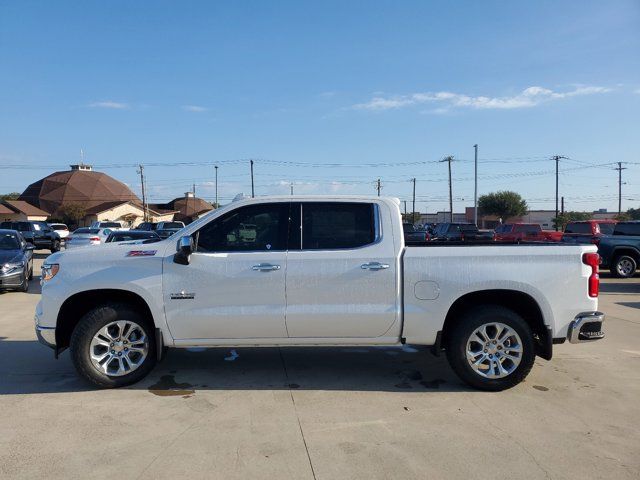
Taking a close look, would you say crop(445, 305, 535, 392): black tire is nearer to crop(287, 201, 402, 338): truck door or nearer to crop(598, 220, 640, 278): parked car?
crop(287, 201, 402, 338): truck door

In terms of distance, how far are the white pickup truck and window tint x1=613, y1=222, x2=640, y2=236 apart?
43.3 feet

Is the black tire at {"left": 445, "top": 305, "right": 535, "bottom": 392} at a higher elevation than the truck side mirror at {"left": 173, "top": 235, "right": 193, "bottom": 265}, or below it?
below

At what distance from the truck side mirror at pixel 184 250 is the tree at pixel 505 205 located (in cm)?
8214

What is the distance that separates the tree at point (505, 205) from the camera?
81.2 meters

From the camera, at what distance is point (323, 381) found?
18.1ft

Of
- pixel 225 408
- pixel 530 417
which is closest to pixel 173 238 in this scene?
pixel 225 408

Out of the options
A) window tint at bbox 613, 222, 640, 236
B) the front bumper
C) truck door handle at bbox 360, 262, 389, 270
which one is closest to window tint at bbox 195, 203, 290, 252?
truck door handle at bbox 360, 262, 389, 270

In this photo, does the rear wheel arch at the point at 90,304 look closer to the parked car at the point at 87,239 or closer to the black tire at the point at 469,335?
the black tire at the point at 469,335

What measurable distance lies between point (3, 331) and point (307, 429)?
6.01 meters

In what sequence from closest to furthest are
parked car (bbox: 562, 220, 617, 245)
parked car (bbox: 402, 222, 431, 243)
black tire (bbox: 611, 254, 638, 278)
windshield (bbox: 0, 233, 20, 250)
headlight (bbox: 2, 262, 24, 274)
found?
parked car (bbox: 402, 222, 431, 243), headlight (bbox: 2, 262, 24, 274), windshield (bbox: 0, 233, 20, 250), black tire (bbox: 611, 254, 638, 278), parked car (bbox: 562, 220, 617, 245)

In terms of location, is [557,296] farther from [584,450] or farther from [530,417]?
[584,450]

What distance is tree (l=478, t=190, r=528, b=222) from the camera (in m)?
81.2

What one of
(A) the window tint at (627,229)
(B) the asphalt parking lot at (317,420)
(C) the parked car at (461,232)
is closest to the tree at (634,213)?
(C) the parked car at (461,232)

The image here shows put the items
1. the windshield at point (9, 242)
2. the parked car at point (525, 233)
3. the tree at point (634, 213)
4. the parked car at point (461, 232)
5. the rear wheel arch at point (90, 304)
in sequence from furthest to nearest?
the tree at point (634, 213) < the parked car at point (461, 232) < the parked car at point (525, 233) < the windshield at point (9, 242) < the rear wheel arch at point (90, 304)
